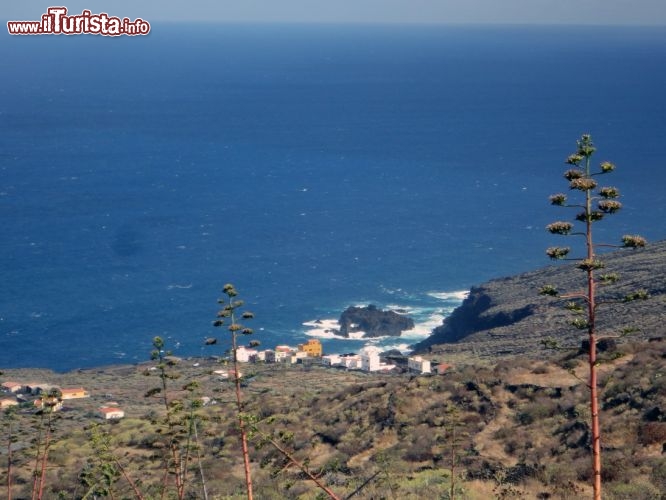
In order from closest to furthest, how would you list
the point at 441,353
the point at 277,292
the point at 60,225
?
1. the point at 441,353
2. the point at 277,292
3. the point at 60,225

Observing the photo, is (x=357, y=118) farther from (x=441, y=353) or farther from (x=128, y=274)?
(x=441, y=353)

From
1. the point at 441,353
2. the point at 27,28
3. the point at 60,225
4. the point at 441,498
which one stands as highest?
the point at 27,28

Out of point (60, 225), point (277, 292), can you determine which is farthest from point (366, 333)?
point (60, 225)

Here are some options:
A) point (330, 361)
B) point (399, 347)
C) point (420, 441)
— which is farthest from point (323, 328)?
point (420, 441)

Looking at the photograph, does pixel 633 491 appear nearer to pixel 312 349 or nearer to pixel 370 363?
pixel 370 363

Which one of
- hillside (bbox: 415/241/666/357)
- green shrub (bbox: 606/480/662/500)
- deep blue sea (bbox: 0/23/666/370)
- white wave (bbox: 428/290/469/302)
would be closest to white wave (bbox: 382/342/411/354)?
deep blue sea (bbox: 0/23/666/370)

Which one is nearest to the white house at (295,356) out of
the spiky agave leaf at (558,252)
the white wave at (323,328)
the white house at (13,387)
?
the white wave at (323,328)

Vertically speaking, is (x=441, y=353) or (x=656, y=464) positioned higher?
(x=441, y=353)
